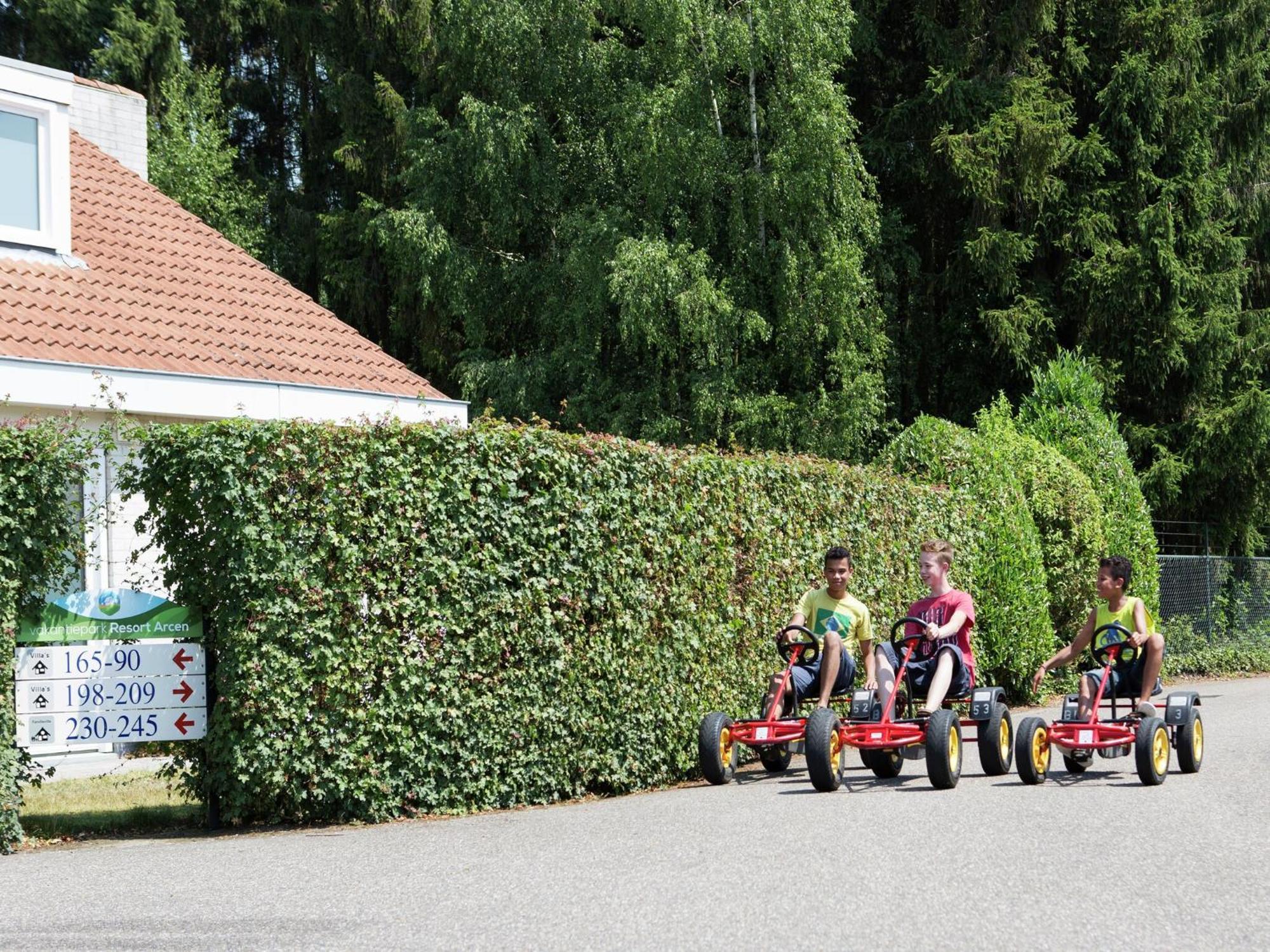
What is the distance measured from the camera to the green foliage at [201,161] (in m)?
32.3

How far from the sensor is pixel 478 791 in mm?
10430

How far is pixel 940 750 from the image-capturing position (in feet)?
34.4

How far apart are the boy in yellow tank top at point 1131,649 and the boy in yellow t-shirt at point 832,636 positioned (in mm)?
1413

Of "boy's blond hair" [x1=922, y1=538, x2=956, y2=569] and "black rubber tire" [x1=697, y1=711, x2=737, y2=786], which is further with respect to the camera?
"boy's blond hair" [x1=922, y1=538, x2=956, y2=569]

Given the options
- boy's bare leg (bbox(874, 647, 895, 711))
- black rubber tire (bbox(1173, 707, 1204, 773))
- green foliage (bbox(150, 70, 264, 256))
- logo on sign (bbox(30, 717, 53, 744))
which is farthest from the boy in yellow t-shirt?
green foliage (bbox(150, 70, 264, 256))

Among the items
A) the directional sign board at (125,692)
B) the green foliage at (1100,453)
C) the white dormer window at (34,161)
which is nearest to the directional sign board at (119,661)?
the directional sign board at (125,692)

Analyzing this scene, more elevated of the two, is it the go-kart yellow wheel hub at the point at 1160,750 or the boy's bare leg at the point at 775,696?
the boy's bare leg at the point at 775,696

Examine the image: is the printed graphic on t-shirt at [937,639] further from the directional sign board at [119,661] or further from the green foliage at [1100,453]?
the green foliage at [1100,453]

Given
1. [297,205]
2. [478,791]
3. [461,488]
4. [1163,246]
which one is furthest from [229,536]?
[297,205]

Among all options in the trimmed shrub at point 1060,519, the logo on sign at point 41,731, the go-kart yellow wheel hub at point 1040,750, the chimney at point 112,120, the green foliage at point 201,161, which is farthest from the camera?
the green foliage at point 201,161

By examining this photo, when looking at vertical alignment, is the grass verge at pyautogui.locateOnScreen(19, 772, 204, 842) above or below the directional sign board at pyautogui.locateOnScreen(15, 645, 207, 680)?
below

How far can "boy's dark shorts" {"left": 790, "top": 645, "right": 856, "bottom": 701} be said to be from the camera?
1164cm

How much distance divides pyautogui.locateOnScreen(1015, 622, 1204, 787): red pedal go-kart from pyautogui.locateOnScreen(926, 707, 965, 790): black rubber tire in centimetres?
53

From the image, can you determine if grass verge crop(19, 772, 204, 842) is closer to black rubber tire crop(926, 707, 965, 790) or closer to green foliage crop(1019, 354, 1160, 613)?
black rubber tire crop(926, 707, 965, 790)
